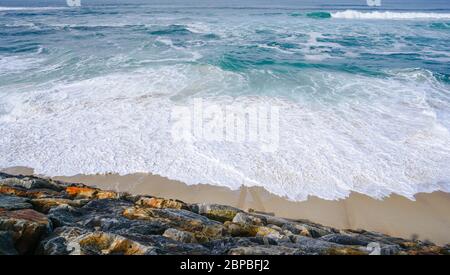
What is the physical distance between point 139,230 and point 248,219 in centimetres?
182

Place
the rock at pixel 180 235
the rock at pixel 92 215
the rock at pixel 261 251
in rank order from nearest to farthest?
1. the rock at pixel 261 251
2. the rock at pixel 180 235
3. the rock at pixel 92 215

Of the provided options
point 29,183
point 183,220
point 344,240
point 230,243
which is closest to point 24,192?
point 29,183

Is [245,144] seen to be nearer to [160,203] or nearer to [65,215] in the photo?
[160,203]

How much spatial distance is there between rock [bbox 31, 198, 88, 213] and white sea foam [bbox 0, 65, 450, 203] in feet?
8.71

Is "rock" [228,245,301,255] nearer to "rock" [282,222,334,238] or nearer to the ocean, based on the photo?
"rock" [282,222,334,238]

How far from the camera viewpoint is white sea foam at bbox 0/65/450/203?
7.34 m

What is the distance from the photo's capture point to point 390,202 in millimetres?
6637

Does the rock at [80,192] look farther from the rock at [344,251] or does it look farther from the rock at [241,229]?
the rock at [344,251]

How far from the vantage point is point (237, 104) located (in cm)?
1123

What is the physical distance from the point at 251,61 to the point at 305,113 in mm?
7729

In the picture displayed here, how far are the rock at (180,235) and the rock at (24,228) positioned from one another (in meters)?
1.48

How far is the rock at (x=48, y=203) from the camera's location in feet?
14.8

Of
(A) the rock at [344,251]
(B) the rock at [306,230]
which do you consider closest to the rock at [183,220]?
(B) the rock at [306,230]

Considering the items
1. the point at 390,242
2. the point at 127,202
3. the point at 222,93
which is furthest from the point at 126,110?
the point at 390,242
